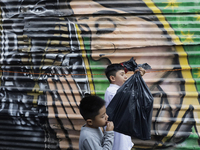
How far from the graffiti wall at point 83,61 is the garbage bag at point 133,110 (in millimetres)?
1131

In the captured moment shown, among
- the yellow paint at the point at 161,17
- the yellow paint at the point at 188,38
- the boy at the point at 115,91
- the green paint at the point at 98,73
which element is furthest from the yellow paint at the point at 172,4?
the boy at the point at 115,91

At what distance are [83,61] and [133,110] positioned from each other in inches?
61.6

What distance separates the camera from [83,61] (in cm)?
331

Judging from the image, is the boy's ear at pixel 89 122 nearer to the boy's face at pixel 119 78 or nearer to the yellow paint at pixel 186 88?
the boy's face at pixel 119 78

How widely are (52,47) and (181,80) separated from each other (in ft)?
7.32

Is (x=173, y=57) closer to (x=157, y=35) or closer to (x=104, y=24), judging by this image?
(x=157, y=35)

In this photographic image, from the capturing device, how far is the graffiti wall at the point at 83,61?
3.09 metres

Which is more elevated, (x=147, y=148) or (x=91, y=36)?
(x=91, y=36)

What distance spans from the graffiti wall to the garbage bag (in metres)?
1.13

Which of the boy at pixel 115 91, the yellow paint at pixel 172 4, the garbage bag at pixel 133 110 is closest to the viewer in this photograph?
the garbage bag at pixel 133 110

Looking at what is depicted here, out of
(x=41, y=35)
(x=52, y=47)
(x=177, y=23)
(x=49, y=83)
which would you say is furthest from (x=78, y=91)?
(x=177, y=23)

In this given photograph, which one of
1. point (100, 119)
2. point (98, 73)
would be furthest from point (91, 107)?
point (98, 73)

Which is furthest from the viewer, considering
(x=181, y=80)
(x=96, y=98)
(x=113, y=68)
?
(x=181, y=80)

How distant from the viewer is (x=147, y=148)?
312cm
